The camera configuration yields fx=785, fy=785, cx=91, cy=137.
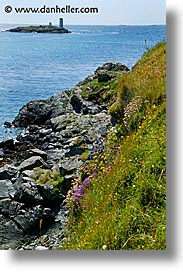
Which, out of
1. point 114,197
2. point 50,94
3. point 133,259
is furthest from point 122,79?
point 133,259

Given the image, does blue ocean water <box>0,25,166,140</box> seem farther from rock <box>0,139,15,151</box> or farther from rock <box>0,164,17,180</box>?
rock <box>0,164,17,180</box>

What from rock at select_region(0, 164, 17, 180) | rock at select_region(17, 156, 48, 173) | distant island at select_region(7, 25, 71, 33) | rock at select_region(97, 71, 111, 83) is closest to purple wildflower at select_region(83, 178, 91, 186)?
rock at select_region(17, 156, 48, 173)

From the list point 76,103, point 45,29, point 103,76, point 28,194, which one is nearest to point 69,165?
point 28,194

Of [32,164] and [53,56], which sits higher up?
[53,56]

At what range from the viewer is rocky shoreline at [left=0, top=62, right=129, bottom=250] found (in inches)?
155

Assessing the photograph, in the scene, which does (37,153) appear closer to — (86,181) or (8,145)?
(8,145)

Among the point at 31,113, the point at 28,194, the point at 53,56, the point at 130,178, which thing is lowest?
the point at 28,194

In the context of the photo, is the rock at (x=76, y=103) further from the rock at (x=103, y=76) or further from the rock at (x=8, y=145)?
the rock at (x=8, y=145)

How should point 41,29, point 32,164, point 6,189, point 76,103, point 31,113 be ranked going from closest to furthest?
1. point 41,29
2. point 31,113
3. point 32,164
4. point 6,189
5. point 76,103

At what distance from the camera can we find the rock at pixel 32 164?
3.93 meters

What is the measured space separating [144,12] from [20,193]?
1.14 metres

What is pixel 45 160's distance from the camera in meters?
3.97

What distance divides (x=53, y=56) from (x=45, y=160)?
1.73 feet

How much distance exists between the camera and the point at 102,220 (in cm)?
373
